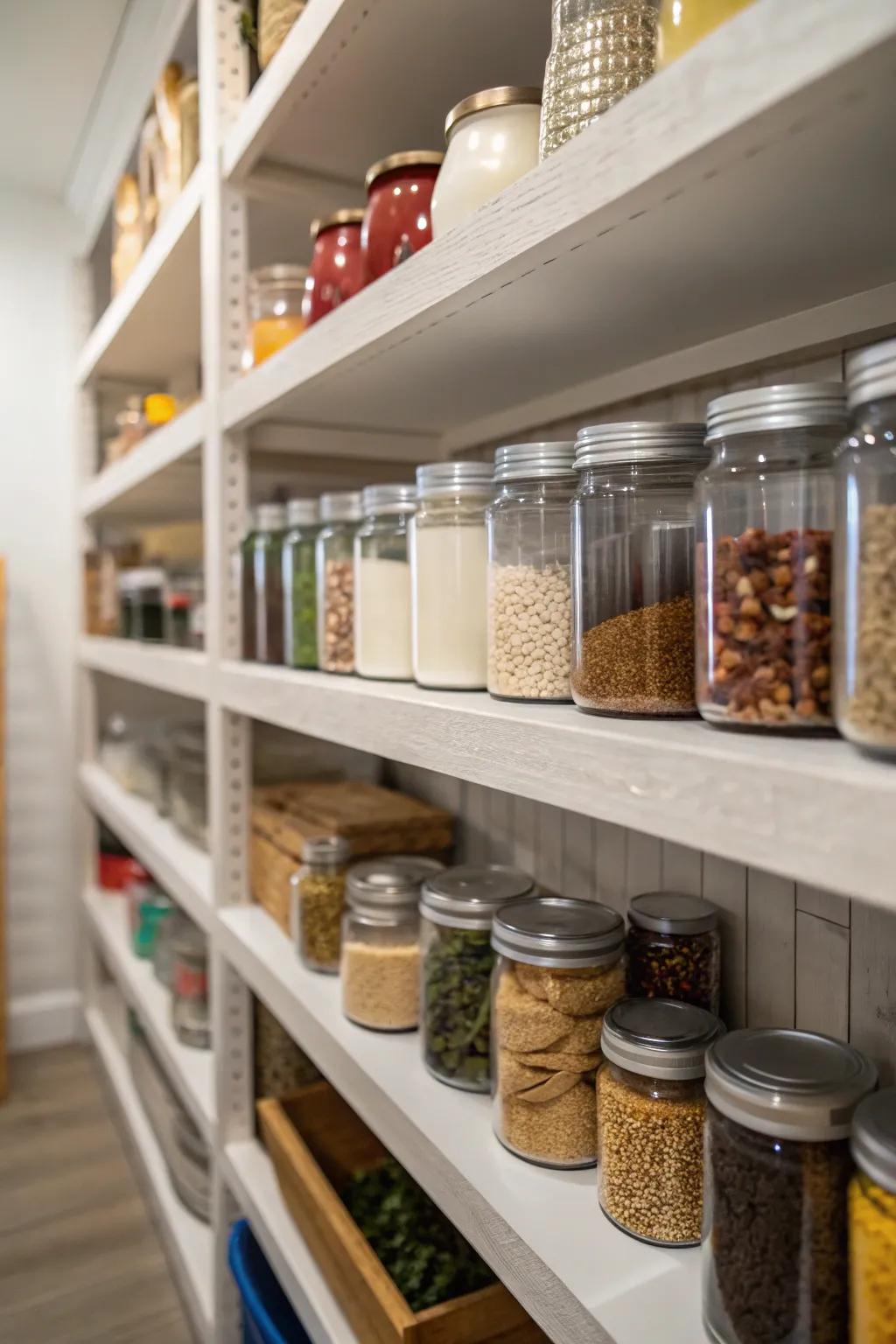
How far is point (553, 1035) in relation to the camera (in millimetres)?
829

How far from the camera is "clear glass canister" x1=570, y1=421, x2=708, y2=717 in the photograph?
667 millimetres

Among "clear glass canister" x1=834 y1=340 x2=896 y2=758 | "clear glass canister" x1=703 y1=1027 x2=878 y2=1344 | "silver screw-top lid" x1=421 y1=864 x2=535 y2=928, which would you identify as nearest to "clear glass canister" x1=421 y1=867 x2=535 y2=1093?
"silver screw-top lid" x1=421 y1=864 x2=535 y2=928

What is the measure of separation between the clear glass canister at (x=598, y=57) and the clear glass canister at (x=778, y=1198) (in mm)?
663

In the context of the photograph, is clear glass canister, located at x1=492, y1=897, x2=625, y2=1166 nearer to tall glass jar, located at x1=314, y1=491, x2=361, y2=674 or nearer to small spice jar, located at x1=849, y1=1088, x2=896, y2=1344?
small spice jar, located at x1=849, y1=1088, x2=896, y2=1344

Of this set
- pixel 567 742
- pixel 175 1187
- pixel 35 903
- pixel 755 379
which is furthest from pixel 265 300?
pixel 35 903

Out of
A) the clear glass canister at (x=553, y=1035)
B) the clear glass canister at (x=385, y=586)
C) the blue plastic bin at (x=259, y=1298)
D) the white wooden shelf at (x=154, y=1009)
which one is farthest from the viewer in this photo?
the white wooden shelf at (x=154, y=1009)

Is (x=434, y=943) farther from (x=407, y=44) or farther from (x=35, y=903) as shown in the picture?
(x=35, y=903)

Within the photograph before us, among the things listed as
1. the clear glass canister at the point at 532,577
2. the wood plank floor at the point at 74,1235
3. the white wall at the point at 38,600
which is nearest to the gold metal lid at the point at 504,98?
the clear glass canister at the point at 532,577

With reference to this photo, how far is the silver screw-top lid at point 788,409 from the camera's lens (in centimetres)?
Answer: 56

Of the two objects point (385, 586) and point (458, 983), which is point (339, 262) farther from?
point (458, 983)

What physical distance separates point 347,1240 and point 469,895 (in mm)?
416

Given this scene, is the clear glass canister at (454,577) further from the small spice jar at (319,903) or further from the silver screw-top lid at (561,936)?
the small spice jar at (319,903)

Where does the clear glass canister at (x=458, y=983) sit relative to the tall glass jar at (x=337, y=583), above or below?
below

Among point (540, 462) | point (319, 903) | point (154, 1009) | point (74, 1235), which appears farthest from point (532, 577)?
point (74, 1235)
